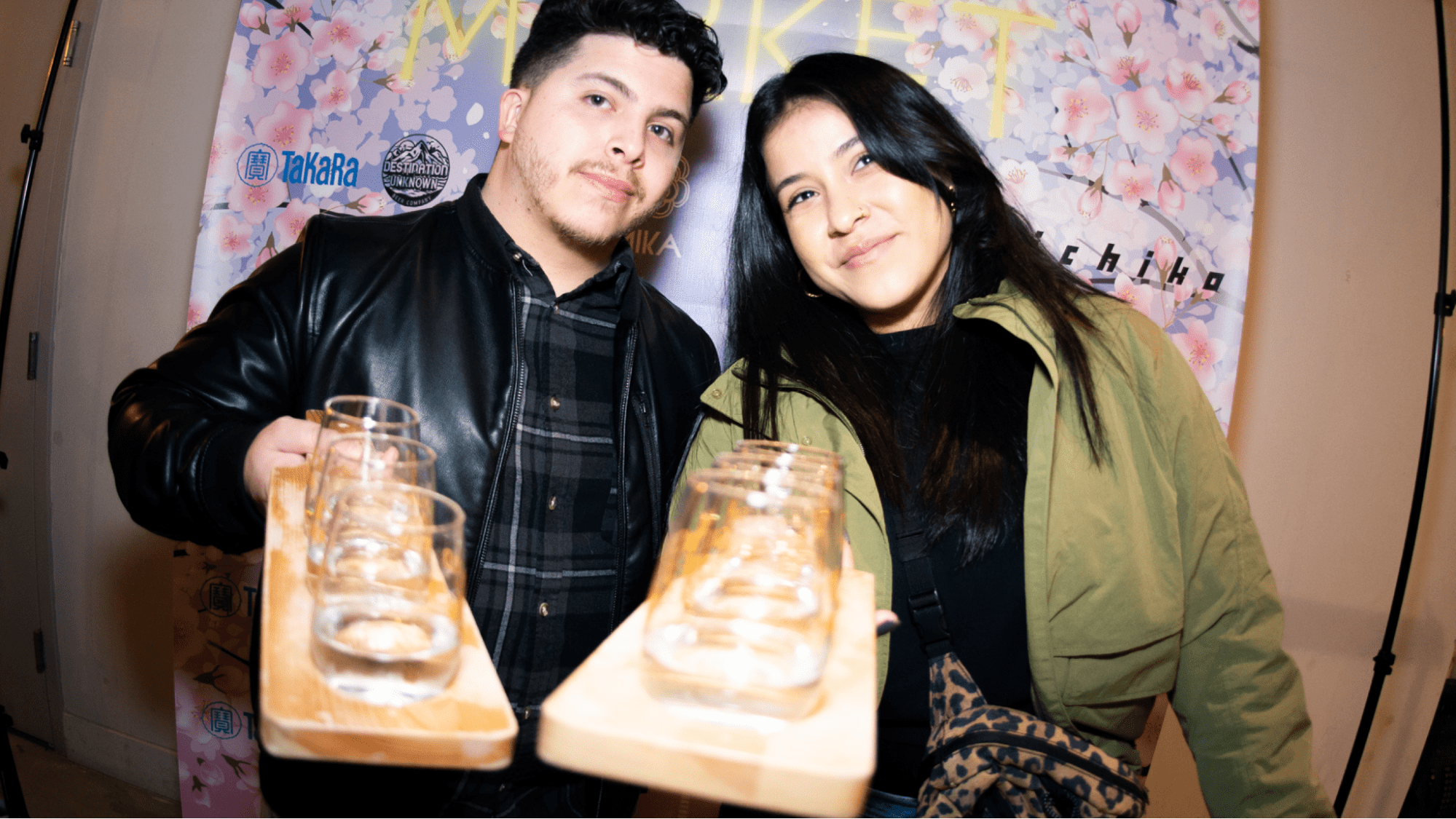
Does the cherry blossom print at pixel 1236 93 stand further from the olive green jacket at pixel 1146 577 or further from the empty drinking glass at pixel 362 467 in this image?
the empty drinking glass at pixel 362 467

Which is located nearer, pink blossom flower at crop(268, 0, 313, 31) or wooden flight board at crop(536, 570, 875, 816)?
wooden flight board at crop(536, 570, 875, 816)

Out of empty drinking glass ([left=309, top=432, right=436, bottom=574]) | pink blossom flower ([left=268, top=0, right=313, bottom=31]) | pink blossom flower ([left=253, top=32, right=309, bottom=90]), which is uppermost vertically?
pink blossom flower ([left=268, top=0, right=313, bottom=31])

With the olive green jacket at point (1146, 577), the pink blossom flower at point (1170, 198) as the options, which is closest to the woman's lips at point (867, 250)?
the olive green jacket at point (1146, 577)

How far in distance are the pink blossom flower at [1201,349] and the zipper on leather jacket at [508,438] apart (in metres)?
2.03

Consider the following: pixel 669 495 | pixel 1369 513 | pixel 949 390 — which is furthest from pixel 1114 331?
pixel 1369 513

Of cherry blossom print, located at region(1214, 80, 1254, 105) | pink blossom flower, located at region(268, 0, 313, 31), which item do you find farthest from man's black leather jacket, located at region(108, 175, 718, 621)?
cherry blossom print, located at region(1214, 80, 1254, 105)

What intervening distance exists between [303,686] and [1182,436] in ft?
5.43

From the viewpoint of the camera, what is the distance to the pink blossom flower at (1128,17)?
2.55 m

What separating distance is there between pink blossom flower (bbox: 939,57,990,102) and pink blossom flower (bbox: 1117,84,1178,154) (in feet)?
1.50

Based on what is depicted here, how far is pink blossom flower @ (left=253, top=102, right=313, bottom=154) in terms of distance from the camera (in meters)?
2.57

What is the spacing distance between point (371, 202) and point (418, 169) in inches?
7.4

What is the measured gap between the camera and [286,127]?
2576mm

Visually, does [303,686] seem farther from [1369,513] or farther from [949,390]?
[1369,513]

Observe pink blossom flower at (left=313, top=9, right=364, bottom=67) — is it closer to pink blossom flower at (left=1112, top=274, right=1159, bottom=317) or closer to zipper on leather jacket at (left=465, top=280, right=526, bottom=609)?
zipper on leather jacket at (left=465, top=280, right=526, bottom=609)
